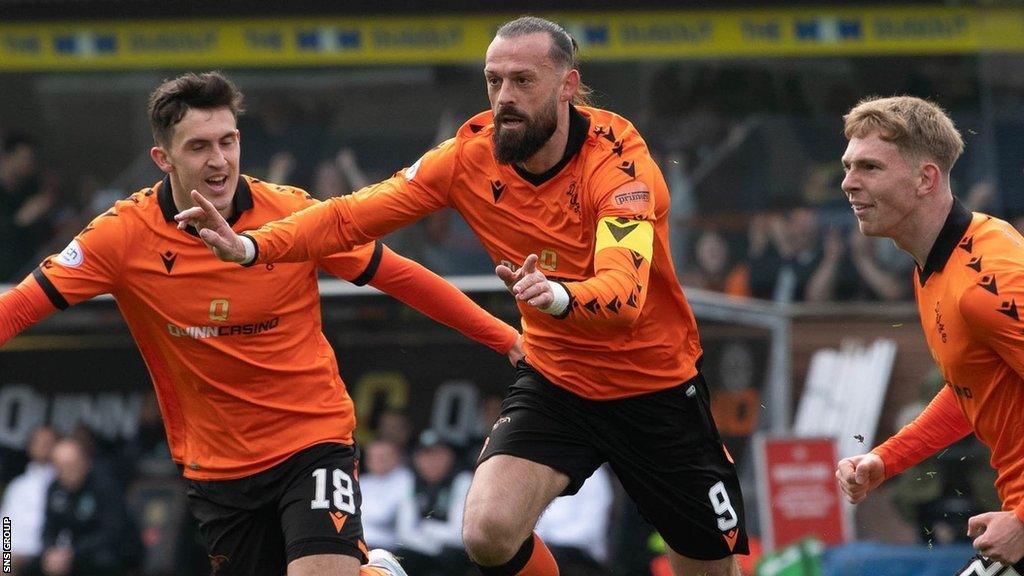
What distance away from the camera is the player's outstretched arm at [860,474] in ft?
19.5

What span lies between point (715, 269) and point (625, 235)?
7.54m

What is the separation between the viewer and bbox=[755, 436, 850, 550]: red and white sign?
11.0 meters

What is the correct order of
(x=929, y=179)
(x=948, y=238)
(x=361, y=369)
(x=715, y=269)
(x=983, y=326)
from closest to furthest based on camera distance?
(x=983, y=326)
(x=948, y=238)
(x=929, y=179)
(x=361, y=369)
(x=715, y=269)

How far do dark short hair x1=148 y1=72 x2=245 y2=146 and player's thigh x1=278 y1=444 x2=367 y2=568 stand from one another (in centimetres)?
142

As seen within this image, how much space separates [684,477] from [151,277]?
7.35 ft

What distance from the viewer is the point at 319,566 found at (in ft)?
20.0

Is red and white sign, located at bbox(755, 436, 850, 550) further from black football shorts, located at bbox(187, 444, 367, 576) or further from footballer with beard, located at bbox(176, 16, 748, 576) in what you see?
black football shorts, located at bbox(187, 444, 367, 576)

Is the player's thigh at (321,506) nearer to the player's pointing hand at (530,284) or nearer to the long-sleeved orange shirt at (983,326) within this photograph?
the player's pointing hand at (530,284)

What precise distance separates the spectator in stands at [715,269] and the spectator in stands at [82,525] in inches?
187

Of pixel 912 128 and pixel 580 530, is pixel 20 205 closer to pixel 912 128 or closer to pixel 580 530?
pixel 580 530

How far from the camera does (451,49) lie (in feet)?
44.1

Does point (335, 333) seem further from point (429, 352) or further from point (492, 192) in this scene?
point (492, 192)

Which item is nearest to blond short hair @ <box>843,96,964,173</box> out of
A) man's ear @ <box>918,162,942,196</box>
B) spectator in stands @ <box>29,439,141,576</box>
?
man's ear @ <box>918,162,942,196</box>

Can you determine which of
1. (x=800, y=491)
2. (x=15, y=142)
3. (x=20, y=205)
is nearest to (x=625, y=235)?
(x=800, y=491)
